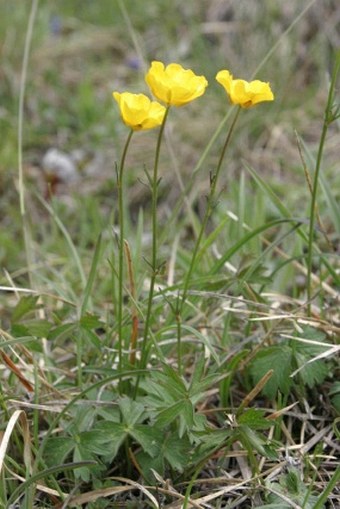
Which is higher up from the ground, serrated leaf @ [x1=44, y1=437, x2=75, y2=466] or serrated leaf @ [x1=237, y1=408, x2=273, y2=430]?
serrated leaf @ [x1=237, y1=408, x2=273, y2=430]

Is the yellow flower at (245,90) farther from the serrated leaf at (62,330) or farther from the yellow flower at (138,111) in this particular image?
the serrated leaf at (62,330)

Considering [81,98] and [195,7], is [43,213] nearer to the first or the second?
[81,98]

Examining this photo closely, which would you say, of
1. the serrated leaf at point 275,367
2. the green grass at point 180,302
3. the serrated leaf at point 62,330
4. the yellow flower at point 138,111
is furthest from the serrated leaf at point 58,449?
the yellow flower at point 138,111

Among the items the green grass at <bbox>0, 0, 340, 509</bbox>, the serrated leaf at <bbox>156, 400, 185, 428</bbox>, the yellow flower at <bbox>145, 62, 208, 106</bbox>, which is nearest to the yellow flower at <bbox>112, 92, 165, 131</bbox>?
the yellow flower at <bbox>145, 62, 208, 106</bbox>

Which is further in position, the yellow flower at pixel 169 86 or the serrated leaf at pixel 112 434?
the serrated leaf at pixel 112 434

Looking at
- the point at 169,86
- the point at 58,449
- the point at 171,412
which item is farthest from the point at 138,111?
the point at 58,449

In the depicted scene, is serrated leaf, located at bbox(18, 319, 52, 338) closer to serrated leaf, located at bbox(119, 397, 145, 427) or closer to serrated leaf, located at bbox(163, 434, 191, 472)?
serrated leaf, located at bbox(119, 397, 145, 427)

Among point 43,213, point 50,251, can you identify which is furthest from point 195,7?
point 50,251

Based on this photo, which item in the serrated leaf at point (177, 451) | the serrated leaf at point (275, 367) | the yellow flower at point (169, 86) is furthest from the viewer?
the serrated leaf at point (275, 367)
